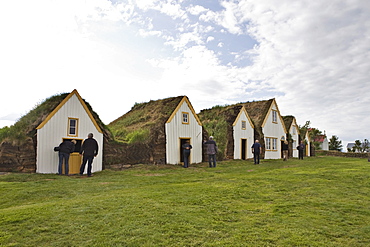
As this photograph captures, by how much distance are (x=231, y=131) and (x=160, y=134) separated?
9.32 m

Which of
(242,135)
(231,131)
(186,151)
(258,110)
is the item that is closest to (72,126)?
(186,151)

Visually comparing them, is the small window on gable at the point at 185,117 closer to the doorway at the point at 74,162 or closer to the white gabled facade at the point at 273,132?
the doorway at the point at 74,162

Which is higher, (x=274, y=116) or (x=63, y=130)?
(x=274, y=116)

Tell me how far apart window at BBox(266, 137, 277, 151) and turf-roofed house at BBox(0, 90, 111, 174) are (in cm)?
1947

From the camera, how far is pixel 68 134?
51.9 ft

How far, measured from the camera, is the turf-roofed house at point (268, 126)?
30281 mm

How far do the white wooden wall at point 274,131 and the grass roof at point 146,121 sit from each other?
12.4 metres

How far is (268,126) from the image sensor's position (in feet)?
103

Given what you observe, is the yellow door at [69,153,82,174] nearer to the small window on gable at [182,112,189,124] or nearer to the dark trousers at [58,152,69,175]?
the dark trousers at [58,152,69,175]

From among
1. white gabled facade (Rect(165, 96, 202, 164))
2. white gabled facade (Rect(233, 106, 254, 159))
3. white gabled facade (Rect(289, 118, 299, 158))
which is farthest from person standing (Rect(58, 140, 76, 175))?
white gabled facade (Rect(289, 118, 299, 158))

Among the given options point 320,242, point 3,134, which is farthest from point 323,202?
point 3,134

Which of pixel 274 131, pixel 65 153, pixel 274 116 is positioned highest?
pixel 274 116

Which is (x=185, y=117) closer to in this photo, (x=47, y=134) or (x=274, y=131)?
(x=47, y=134)

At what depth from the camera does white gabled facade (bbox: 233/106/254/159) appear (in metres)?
27.5
